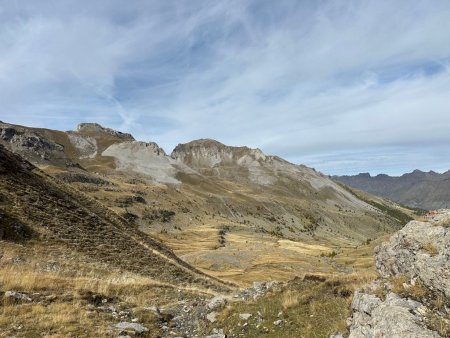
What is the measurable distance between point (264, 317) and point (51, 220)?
76.0 ft

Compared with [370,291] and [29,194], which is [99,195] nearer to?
[29,194]

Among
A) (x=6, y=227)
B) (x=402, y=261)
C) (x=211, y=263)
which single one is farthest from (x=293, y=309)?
(x=211, y=263)

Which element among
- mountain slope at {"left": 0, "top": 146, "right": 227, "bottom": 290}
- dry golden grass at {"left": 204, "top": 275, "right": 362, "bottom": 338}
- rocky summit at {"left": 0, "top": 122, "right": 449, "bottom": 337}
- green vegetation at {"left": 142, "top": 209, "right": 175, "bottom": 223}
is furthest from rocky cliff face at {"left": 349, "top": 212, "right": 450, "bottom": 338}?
green vegetation at {"left": 142, "top": 209, "right": 175, "bottom": 223}

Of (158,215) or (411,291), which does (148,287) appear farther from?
(158,215)

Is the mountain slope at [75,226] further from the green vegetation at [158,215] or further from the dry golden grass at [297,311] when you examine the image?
the green vegetation at [158,215]

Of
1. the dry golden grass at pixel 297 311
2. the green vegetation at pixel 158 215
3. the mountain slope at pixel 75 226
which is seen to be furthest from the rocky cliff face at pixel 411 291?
the green vegetation at pixel 158 215

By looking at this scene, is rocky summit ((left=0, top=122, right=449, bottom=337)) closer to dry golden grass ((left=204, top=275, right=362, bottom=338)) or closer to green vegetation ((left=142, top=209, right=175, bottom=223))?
dry golden grass ((left=204, top=275, right=362, bottom=338))

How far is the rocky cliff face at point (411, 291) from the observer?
10505 millimetres

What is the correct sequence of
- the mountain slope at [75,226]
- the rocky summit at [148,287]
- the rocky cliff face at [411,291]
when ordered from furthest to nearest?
the mountain slope at [75,226] → the rocky summit at [148,287] → the rocky cliff face at [411,291]

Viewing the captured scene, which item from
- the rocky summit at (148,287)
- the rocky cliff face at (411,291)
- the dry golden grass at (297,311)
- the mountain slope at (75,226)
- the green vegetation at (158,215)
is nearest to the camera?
the rocky cliff face at (411,291)

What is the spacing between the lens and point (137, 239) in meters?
39.7

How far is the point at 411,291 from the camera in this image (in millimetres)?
12148

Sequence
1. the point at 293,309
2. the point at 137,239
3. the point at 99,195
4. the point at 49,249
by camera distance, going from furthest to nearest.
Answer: the point at 99,195 → the point at 137,239 → the point at 49,249 → the point at 293,309

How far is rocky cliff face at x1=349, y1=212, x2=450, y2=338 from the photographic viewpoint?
34.5ft
